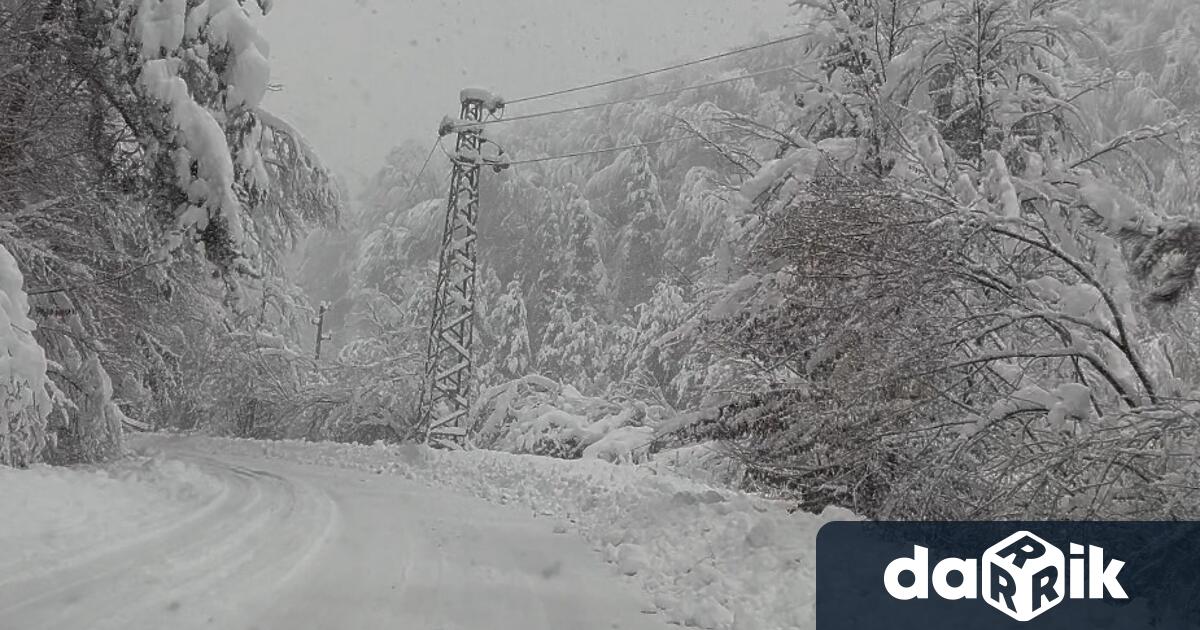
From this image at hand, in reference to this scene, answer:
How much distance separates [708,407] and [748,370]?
81 centimetres

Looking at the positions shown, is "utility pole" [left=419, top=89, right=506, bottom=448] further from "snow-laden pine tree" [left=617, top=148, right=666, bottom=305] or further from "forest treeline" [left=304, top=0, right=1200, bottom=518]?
"snow-laden pine tree" [left=617, top=148, right=666, bottom=305]

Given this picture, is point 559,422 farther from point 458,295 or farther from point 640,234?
point 640,234

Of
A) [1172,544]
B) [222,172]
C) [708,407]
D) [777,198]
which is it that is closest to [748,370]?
[708,407]

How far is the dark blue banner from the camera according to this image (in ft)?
17.3

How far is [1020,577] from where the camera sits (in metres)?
5.90

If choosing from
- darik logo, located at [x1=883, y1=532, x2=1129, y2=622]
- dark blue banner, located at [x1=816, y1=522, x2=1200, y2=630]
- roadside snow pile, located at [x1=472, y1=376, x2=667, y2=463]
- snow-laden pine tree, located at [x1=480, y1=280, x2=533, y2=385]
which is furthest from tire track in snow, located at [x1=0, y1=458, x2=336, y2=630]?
snow-laden pine tree, located at [x1=480, y1=280, x2=533, y2=385]

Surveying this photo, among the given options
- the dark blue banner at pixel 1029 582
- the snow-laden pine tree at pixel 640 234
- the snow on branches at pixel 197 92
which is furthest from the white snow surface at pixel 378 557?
the snow-laden pine tree at pixel 640 234

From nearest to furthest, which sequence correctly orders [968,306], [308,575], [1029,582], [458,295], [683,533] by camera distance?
[1029,582] < [308,575] < [968,306] < [683,533] < [458,295]

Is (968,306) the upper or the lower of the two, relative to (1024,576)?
upper

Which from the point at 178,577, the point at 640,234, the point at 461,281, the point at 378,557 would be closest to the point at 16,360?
the point at 178,577

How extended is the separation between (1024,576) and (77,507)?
7.38 m

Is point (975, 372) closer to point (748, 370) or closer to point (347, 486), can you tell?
point (748, 370)

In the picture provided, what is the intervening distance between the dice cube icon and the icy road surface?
2.27m

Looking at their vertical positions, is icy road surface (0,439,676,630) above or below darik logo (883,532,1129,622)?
below
